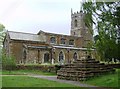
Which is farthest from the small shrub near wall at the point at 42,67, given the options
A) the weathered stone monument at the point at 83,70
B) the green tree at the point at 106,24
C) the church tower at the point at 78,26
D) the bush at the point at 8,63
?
the church tower at the point at 78,26

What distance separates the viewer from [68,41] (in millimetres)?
60625

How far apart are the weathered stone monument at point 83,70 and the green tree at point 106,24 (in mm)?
2296

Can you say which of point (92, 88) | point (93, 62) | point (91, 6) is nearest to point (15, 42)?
point (93, 62)

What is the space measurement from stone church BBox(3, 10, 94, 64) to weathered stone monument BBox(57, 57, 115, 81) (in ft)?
86.8

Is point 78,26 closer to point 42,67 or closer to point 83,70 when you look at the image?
point 42,67

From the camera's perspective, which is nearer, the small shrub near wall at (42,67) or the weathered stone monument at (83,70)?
the weathered stone monument at (83,70)

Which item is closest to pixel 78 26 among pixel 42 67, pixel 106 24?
pixel 42 67

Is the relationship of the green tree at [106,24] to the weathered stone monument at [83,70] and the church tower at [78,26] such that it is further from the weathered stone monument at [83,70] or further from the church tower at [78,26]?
the church tower at [78,26]

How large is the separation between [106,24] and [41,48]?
36799 mm

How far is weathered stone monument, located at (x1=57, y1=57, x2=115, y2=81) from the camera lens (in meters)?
20.4

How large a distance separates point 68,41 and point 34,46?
1078cm

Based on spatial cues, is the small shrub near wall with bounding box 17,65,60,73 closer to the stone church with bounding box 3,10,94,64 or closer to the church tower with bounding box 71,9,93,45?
the stone church with bounding box 3,10,94,64

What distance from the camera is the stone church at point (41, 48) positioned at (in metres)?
51.7

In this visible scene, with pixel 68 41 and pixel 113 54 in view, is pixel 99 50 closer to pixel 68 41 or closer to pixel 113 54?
pixel 113 54
